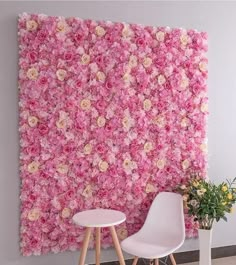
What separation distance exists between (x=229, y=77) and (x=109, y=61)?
1.17m

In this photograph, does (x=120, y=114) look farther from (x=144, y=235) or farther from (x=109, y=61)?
(x=144, y=235)

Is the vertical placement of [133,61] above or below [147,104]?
above

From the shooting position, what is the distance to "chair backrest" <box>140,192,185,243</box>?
106 inches

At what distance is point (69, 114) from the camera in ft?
8.60

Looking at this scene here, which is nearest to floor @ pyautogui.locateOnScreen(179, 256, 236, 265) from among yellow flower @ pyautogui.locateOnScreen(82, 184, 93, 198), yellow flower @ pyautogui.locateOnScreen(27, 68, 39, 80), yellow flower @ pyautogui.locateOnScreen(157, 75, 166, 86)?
yellow flower @ pyautogui.locateOnScreen(82, 184, 93, 198)

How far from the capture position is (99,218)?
243 cm

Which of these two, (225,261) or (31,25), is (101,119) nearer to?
(31,25)

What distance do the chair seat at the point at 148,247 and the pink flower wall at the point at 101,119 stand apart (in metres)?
0.24

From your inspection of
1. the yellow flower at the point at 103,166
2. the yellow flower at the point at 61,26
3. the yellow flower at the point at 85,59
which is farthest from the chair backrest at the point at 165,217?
the yellow flower at the point at 61,26

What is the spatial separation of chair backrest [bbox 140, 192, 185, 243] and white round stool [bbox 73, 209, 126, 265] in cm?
32

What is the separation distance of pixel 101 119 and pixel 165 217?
94cm

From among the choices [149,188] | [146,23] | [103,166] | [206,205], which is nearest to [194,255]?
[206,205]

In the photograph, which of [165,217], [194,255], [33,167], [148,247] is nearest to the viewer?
[148,247]

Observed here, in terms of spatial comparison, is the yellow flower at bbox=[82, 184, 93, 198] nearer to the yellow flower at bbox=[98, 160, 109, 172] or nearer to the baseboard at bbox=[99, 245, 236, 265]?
the yellow flower at bbox=[98, 160, 109, 172]
